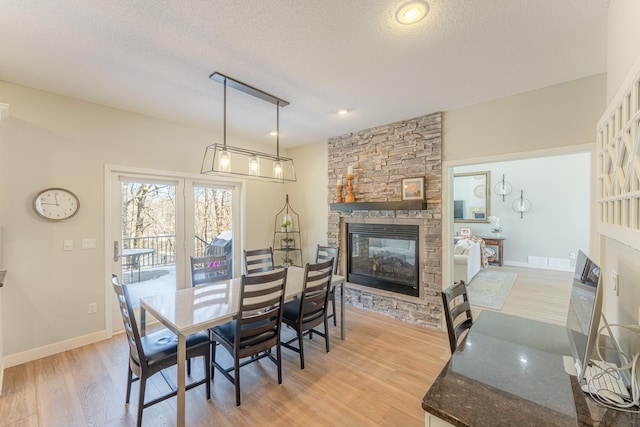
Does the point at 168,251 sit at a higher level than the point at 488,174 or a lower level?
lower

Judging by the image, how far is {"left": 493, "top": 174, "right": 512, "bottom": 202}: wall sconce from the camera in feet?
23.2

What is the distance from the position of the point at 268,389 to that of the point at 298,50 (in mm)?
2778

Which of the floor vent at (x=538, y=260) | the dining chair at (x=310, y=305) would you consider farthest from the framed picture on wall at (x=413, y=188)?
the floor vent at (x=538, y=260)

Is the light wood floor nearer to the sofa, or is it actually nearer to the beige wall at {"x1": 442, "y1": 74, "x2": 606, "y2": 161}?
the sofa

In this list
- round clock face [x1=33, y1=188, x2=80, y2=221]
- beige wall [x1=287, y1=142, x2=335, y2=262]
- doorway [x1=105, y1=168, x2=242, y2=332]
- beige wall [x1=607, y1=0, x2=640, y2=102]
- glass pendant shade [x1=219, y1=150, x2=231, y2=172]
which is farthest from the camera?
beige wall [x1=287, y1=142, x2=335, y2=262]

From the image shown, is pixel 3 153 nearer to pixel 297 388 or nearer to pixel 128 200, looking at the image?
pixel 128 200

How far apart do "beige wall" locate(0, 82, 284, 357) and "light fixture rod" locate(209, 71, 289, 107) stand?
1672 millimetres

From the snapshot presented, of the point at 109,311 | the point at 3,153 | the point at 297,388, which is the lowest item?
the point at 297,388

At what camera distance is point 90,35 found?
192 centimetres

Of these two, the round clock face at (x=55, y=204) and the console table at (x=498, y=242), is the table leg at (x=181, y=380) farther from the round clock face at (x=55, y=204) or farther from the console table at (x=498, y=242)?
the console table at (x=498, y=242)

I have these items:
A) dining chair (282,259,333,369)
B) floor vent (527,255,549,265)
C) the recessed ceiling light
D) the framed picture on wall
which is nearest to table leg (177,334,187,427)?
dining chair (282,259,333,369)

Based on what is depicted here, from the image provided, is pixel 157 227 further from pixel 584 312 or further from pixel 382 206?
pixel 584 312

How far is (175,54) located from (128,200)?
2157mm

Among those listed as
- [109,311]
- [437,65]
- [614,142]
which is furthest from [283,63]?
[109,311]
